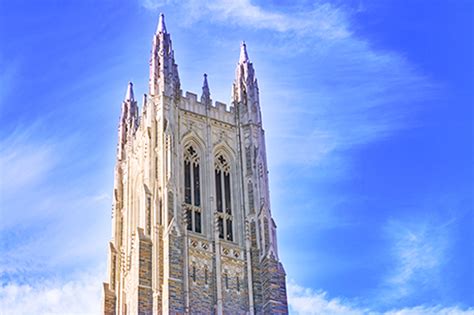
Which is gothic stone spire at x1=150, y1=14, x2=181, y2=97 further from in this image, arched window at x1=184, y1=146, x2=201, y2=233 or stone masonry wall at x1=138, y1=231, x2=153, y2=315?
stone masonry wall at x1=138, y1=231, x2=153, y2=315

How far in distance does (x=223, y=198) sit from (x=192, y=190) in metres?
2.04

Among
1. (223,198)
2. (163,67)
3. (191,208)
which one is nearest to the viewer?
(191,208)

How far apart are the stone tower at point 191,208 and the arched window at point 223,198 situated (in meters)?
0.06

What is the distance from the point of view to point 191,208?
54219 millimetres

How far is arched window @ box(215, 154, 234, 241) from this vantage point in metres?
54.6

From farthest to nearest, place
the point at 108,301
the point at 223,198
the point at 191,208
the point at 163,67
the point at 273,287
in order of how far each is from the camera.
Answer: the point at 163,67 < the point at 223,198 < the point at 108,301 < the point at 191,208 < the point at 273,287

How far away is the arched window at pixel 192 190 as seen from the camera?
176 feet

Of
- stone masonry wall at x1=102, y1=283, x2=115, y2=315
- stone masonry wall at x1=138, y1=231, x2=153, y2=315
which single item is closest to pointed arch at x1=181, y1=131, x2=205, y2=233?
stone masonry wall at x1=138, y1=231, x2=153, y2=315

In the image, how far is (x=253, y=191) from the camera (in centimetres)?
5603

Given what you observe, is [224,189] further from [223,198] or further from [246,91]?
[246,91]

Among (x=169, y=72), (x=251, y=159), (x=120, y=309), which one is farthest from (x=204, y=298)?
(x=169, y=72)

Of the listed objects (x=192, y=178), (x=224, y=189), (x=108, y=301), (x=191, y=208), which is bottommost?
(x=108, y=301)

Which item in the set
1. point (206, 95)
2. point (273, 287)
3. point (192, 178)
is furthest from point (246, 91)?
point (273, 287)

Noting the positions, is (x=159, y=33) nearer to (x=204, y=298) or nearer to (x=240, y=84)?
(x=240, y=84)
